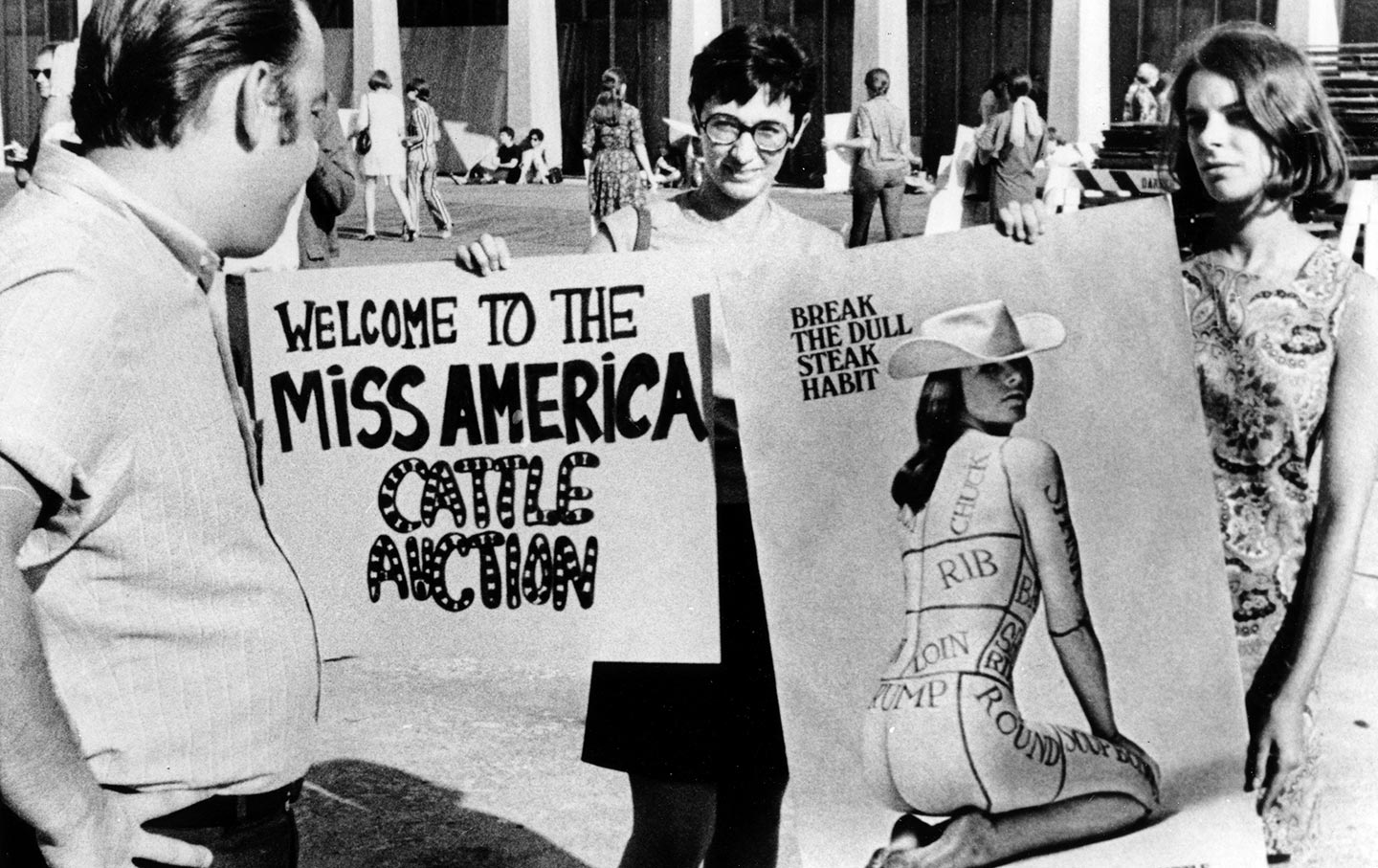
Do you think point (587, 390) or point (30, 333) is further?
point (587, 390)

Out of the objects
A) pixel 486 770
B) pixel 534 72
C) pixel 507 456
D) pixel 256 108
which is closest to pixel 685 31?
pixel 534 72

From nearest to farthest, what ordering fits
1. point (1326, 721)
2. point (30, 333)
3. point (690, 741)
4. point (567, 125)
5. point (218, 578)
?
point (30, 333)
point (218, 578)
point (690, 741)
point (1326, 721)
point (567, 125)

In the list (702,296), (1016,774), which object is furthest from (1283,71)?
(1016,774)

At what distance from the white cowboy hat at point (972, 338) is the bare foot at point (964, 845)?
2.08 ft

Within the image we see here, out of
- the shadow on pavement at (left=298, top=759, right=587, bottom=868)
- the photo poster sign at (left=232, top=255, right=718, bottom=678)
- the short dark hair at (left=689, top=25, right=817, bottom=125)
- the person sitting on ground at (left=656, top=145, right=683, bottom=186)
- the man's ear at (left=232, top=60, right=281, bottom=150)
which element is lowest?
the shadow on pavement at (left=298, top=759, right=587, bottom=868)

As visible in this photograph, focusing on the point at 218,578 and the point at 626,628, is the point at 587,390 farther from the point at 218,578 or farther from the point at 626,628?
the point at 218,578

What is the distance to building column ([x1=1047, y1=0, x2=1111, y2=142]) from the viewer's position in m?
25.6

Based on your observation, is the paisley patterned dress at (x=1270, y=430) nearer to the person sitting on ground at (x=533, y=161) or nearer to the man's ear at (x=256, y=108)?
the man's ear at (x=256, y=108)

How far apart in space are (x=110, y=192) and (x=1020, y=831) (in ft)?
4.88

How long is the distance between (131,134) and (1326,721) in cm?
403

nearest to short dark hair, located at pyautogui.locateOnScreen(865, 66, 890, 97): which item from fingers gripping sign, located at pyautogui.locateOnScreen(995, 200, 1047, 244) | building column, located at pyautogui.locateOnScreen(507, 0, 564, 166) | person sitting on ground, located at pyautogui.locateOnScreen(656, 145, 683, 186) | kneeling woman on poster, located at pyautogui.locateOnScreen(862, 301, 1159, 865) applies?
person sitting on ground, located at pyautogui.locateOnScreen(656, 145, 683, 186)

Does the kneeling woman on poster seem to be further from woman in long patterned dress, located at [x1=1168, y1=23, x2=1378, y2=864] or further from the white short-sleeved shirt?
the white short-sleeved shirt

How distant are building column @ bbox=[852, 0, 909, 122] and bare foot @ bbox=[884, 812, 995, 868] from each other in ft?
81.9

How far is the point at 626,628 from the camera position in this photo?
3.02 metres
